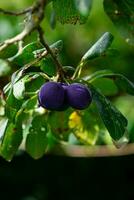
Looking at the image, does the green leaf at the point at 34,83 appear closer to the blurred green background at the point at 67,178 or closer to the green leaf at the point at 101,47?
the green leaf at the point at 101,47

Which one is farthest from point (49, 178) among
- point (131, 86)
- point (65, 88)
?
point (65, 88)

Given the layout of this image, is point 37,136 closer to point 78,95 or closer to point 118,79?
point 118,79

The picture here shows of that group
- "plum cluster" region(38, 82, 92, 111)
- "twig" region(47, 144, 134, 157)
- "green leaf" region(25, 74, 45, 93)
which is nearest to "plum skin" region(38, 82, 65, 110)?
"plum cluster" region(38, 82, 92, 111)

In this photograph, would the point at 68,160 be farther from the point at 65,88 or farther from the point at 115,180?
the point at 65,88

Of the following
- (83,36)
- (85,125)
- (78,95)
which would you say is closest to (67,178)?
(83,36)

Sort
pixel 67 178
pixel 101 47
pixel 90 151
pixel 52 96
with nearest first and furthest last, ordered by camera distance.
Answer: pixel 52 96 < pixel 101 47 < pixel 90 151 < pixel 67 178

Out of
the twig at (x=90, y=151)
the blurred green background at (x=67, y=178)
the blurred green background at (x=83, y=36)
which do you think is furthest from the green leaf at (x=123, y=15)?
the blurred green background at (x=67, y=178)
